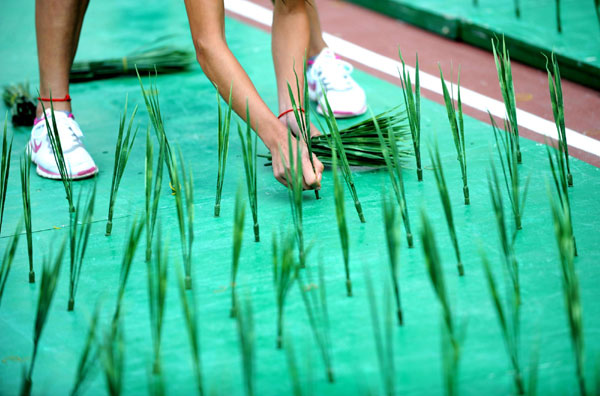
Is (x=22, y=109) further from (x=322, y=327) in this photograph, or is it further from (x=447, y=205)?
(x=447, y=205)

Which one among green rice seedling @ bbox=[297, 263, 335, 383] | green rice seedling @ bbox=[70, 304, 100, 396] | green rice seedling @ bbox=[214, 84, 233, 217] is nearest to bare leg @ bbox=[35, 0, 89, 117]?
green rice seedling @ bbox=[214, 84, 233, 217]

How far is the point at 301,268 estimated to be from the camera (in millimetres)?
1834

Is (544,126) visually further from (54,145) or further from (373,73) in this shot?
(54,145)

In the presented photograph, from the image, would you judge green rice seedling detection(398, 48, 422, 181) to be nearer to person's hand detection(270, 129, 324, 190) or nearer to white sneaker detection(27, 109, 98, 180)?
person's hand detection(270, 129, 324, 190)

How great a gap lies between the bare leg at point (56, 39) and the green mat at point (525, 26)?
163 centimetres

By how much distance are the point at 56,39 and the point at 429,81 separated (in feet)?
4.54

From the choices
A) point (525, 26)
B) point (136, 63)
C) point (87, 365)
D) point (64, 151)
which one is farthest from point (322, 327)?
point (525, 26)

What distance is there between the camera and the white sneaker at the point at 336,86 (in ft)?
9.12

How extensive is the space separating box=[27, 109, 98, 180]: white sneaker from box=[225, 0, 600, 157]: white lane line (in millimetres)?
950

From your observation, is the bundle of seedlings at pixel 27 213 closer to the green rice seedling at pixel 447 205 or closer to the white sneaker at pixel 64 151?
the white sneaker at pixel 64 151

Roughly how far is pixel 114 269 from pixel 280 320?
21.6 inches

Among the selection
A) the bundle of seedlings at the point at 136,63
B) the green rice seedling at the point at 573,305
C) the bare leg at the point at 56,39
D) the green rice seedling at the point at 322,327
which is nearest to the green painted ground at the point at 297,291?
the green rice seedling at the point at 322,327

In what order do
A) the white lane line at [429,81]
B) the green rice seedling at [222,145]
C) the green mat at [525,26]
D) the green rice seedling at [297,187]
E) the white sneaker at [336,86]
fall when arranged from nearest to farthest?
the green rice seedling at [297,187] < the green rice seedling at [222,145] < the white lane line at [429,81] < the white sneaker at [336,86] < the green mat at [525,26]

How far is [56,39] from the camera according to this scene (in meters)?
2.50
